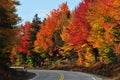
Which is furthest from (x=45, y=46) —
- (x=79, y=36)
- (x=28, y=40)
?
(x=79, y=36)

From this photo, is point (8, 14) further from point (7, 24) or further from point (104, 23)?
point (104, 23)

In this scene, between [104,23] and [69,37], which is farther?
[69,37]

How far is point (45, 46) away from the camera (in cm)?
8100

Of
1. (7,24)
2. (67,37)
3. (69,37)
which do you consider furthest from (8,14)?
(67,37)

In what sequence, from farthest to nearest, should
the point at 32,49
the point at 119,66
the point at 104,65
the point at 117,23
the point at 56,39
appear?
the point at 32,49
the point at 56,39
the point at 104,65
the point at 119,66
the point at 117,23

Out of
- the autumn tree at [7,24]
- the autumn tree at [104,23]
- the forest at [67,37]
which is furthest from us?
the forest at [67,37]

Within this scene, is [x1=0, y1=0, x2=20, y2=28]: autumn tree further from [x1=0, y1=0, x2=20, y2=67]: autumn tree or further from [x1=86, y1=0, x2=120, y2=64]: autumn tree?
[x1=86, y1=0, x2=120, y2=64]: autumn tree

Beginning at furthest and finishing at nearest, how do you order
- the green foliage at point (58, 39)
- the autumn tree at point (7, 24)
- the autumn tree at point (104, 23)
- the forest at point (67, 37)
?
the green foliage at point (58, 39) → the forest at point (67, 37) → the autumn tree at point (7, 24) → the autumn tree at point (104, 23)

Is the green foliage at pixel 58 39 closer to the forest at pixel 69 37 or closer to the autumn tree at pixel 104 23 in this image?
the forest at pixel 69 37

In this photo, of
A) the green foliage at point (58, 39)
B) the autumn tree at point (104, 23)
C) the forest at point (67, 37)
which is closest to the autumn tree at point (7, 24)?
→ the forest at point (67, 37)

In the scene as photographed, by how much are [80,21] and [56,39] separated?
79.2ft

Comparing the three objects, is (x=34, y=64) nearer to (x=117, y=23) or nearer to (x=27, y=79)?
(x=27, y=79)

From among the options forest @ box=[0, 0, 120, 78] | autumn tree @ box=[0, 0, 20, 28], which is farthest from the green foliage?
autumn tree @ box=[0, 0, 20, 28]

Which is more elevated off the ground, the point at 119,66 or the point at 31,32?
the point at 31,32
